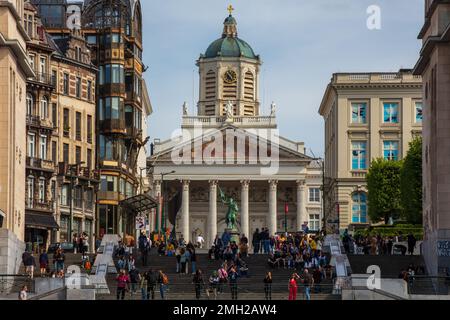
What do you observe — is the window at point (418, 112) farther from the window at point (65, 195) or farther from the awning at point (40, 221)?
the awning at point (40, 221)

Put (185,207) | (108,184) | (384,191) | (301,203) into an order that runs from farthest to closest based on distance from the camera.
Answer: (185,207)
(301,203)
(384,191)
(108,184)

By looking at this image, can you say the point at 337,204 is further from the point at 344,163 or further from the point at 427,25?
the point at 427,25

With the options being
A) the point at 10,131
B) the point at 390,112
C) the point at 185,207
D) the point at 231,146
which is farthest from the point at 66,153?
the point at 231,146

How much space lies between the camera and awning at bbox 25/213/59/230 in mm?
106688

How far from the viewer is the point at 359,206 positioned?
151m

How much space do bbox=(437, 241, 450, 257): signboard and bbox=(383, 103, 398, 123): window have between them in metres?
79.8

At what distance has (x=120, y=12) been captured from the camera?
129m

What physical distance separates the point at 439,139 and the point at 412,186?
46972 mm

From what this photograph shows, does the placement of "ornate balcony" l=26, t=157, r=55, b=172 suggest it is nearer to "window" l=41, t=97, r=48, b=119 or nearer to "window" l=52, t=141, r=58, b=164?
"window" l=52, t=141, r=58, b=164

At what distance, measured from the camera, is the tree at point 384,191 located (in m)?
137

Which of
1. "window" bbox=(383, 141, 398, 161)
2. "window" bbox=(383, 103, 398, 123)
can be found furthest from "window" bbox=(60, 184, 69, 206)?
"window" bbox=(383, 103, 398, 123)

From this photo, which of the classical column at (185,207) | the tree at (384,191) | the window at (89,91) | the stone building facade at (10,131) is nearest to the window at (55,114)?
the window at (89,91)

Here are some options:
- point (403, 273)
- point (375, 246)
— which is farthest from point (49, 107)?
point (403, 273)

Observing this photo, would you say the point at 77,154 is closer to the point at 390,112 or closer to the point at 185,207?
the point at 390,112
